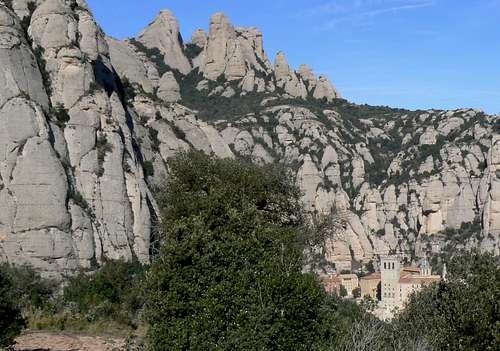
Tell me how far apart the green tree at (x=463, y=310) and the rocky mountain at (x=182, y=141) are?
32.9 ft

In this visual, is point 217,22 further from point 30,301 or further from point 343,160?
point 30,301

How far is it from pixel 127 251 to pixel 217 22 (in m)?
122

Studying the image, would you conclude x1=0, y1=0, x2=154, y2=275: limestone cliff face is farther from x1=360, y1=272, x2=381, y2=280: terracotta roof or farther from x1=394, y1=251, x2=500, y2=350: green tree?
x1=360, y1=272, x2=381, y2=280: terracotta roof

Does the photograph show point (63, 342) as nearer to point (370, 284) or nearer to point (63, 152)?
point (63, 152)

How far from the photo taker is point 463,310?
14.8 metres

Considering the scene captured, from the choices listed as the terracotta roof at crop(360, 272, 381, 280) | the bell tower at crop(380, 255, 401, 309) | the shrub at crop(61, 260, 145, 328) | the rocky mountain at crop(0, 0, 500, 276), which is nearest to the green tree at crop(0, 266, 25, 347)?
the shrub at crop(61, 260, 145, 328)

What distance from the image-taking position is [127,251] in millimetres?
43594

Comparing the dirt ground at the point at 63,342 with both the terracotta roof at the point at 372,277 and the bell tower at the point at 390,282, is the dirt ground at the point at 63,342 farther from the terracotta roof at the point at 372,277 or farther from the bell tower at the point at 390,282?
the terracotta roof at the point at 372,277

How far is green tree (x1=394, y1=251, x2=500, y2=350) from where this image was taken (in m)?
14.0

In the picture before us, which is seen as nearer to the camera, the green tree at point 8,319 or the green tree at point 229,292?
the green tree at point 229,292

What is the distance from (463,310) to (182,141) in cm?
4368

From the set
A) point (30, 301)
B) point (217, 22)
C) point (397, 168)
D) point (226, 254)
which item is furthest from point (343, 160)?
point (226, 254)

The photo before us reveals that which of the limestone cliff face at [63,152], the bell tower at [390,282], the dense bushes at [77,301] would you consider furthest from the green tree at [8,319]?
the bell tower at [390,282]

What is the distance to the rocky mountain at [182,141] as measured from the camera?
41031 millimetres
